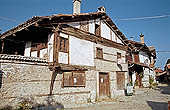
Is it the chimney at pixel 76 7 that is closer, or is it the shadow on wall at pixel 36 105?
the shadow on wall at pixel 36 105

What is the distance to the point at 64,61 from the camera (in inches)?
333

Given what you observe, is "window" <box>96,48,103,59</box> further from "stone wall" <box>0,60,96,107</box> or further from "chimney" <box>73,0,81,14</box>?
"chimney" <box>73,0,81,14</box>

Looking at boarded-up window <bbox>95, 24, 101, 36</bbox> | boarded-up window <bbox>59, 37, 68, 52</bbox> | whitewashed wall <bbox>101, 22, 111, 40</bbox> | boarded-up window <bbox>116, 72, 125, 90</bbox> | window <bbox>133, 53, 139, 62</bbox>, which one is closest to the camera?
boarded-up window <bbox>59, 37, 68, 52</bbox>

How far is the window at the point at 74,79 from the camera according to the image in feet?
27.7

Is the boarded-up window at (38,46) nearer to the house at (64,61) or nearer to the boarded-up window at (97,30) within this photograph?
the house at (64,61)

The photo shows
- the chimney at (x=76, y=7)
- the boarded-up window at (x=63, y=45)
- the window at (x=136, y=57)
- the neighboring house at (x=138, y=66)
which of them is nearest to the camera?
the boarded-up window at (x=63, y=45)

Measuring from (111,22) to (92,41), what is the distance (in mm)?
3377

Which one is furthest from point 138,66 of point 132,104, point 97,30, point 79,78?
point 79,78

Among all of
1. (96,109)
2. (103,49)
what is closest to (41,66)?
(96,109)

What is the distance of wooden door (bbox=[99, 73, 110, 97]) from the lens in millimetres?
11077

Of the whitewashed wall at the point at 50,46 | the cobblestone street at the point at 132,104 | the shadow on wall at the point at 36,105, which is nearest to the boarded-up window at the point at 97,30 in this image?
the whitewashed wall at the point at 50,46

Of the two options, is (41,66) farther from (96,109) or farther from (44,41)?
(96,109)

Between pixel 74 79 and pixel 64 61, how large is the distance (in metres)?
1.39

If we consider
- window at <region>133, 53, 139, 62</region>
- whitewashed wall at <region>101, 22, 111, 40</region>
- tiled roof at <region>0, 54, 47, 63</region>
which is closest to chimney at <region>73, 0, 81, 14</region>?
whitewashed wall at <region>101, 22, 111, 40</region>
